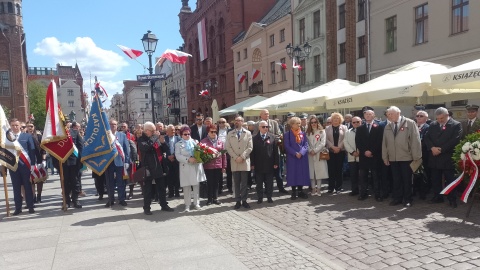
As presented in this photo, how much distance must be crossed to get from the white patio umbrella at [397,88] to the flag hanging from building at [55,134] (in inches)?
264

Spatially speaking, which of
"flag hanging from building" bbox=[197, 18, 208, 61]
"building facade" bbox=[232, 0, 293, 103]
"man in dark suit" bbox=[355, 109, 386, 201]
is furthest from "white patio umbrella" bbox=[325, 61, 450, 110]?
"flag hanging from building" bbox=[197, 18, 208, 61]

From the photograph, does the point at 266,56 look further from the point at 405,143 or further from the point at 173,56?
the point at 405,143

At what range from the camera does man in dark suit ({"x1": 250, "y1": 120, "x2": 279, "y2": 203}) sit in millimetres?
8000

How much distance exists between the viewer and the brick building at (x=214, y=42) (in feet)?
145

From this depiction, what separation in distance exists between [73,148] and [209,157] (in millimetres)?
3240

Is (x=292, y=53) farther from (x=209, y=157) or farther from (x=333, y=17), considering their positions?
(x=209, y=157)

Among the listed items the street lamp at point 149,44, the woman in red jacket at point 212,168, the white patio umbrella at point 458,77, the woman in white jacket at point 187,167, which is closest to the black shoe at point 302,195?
the woman in red jacket at point 212,168

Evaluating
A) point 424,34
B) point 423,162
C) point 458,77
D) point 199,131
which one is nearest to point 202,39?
point 424,34

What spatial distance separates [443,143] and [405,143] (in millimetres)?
651

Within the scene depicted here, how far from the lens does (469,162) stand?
603cm

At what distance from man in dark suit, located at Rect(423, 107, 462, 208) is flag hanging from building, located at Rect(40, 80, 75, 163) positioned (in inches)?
301

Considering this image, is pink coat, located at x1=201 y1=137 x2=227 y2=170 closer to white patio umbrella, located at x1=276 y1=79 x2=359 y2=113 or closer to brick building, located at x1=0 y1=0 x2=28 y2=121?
white patio umbrella, located at x1=276 y1=79 x2=359 y2=113

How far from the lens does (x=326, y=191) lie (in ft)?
29.7

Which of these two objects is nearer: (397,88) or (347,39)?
(397,88)
